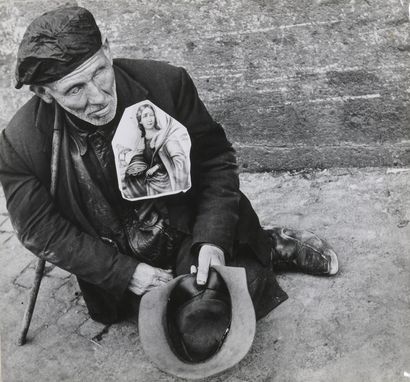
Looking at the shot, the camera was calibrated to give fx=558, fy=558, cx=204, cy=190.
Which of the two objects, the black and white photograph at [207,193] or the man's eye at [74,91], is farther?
the black and white photograph at [207,193]

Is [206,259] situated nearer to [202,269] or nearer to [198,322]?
[202,269]

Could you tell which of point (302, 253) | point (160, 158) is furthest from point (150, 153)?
point (302, 253)

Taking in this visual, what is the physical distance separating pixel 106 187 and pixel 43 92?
51 centimetres

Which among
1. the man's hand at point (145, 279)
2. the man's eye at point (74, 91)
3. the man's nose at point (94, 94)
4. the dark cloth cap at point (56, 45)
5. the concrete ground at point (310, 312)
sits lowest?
the concrete ground at point (310, 312)

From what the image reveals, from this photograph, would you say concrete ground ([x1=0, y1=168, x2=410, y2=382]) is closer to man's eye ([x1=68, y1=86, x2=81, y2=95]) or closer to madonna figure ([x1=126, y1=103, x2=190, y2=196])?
madonna figure ([x1=126, y1=103, x2=190, y2=196])

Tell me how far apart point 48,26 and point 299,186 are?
200 centimetres

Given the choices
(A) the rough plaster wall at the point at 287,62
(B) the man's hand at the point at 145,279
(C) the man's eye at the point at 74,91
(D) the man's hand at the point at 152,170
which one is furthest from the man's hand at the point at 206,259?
(A) the rough plaster wall at the point at 287,62

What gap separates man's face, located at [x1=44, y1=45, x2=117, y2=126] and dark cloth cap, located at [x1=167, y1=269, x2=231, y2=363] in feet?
2.61

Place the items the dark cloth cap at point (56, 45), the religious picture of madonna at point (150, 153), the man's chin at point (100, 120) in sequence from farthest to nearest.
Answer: the religious picture of madonna at point (150, 153)
the man's chin at point (100, 120)
the dark cloth cap at point (56, 45)

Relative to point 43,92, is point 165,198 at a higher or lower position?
lower

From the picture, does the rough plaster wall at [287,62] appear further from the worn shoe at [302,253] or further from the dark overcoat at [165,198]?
the dark overcoat at [165,198]

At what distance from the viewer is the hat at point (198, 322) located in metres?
2.19

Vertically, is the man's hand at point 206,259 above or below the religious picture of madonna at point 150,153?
below

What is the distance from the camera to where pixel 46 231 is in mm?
2482
